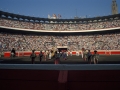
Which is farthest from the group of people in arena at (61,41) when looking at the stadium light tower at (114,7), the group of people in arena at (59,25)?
the stadium light tower at (114,7)

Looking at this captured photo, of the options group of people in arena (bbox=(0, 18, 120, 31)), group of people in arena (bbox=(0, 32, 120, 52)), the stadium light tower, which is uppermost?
the stadium light tower

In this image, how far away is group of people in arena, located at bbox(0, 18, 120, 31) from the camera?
1791 inches

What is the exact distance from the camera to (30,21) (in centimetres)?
5234

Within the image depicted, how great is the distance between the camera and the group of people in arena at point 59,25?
45487 millimetres

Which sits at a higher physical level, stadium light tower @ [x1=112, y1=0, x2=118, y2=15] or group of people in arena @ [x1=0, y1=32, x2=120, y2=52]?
stadium light tower @ [x1=112, y1=0, x2=118, y2=15]

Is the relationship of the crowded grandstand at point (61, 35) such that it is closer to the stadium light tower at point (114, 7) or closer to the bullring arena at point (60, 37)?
the bullring arena at point (60, 37)

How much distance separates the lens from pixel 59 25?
56.0m
